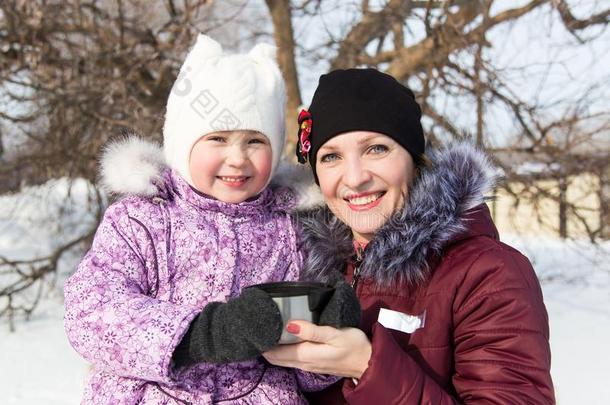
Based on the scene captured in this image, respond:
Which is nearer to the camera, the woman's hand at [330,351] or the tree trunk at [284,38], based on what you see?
the woman's hand at [330,351]

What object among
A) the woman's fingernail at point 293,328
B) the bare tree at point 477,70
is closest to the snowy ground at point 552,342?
the bare tree at point 477,70

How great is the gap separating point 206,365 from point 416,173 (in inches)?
30.5

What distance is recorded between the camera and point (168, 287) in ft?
5.52

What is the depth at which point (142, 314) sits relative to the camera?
1.48 meters

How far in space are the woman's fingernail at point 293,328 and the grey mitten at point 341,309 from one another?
2.6 inches

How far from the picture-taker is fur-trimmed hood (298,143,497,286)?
5.30ft

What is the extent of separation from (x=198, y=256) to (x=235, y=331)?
1.42 ft

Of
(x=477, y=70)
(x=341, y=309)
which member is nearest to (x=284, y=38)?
(x=477, y=70)

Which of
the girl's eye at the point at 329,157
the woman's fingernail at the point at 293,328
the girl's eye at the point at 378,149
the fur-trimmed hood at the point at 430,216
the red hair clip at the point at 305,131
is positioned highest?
the red hair clip at the point at 305,131

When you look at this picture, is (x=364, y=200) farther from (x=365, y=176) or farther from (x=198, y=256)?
(x=198, y=256)

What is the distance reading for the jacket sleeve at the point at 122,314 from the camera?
143 centimetres

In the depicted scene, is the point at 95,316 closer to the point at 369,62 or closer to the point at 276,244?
the point at 276,244

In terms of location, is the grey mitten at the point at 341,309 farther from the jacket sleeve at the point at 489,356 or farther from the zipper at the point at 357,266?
the zipper at the point at 357,266

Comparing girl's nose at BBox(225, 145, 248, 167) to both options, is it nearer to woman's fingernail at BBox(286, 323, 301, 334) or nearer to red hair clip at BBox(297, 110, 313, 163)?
red hair clip at BBox(297, 110, 313, 163)
